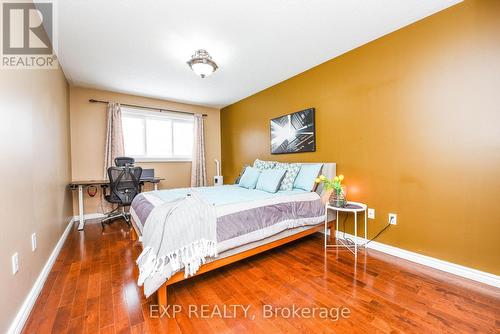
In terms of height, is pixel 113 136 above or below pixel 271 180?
above

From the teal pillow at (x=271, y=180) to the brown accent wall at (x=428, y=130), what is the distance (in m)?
0.75

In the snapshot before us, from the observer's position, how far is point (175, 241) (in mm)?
1542

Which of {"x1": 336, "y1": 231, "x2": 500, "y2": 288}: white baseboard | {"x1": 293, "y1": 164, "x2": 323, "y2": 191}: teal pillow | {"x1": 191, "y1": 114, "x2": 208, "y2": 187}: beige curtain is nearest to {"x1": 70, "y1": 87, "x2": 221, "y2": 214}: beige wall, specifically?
{"x1": 191, "y1": 114, "x2": 208, "y2": 187}: beige curtain

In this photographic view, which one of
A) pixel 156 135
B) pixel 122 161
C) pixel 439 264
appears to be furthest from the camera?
pixel 156 135

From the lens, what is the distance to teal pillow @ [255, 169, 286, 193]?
2749mm

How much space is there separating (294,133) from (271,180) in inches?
39.7

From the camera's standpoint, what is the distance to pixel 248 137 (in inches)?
174

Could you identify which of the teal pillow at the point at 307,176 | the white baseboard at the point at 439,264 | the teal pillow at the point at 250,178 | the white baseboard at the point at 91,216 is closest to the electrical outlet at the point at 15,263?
the teal pillow at the point at 250,178

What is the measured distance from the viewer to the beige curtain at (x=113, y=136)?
3.84m

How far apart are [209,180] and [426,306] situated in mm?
4353

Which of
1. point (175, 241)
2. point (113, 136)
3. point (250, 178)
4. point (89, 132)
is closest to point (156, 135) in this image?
point (113, 136)

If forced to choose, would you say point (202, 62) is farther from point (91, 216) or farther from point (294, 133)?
point (91, 216)

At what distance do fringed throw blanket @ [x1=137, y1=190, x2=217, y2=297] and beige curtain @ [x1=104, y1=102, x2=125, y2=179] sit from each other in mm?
2899

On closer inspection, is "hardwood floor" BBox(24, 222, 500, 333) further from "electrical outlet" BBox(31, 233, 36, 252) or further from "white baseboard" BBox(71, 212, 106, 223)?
"white baseboard" BBox(71, 212, 106, 223)
